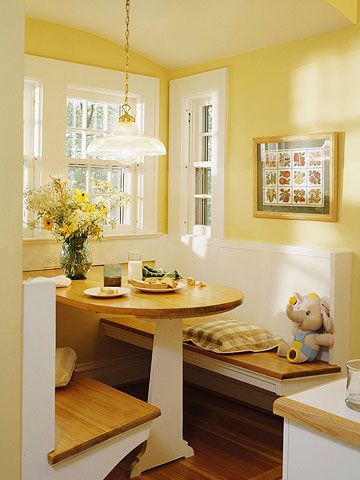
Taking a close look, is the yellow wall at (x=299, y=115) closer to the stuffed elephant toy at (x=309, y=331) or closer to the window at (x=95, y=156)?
the stuffed elephant toy at (x=309, y=331)

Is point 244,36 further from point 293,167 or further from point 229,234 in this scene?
point 229,234

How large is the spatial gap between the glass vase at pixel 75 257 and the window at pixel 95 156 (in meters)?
0.84

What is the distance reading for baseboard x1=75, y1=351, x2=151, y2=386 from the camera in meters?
4.59

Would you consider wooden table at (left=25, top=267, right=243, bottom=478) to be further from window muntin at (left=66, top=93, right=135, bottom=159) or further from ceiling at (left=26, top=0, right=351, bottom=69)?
ceiling at (left=26, top=0, right=351, bottom=69)

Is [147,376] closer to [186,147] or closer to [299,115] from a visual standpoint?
[186,147]

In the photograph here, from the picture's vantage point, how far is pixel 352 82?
3.58 metres

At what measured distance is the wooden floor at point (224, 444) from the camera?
3.23 m

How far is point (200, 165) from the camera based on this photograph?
477 centimetres

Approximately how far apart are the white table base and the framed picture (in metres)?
1.18

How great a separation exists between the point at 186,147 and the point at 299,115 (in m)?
1.18

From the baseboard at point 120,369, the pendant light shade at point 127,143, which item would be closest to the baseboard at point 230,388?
the baseboard at point 120,369

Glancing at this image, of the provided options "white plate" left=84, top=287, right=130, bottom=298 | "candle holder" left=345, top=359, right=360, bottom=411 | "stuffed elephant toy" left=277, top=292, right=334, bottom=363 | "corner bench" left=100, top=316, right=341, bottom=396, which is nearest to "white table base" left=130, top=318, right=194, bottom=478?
"white plate" left=84, top=287, right=130, bottom=298

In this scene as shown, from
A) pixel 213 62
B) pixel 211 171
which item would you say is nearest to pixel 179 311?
pixel 211 171

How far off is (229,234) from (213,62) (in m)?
1.30
